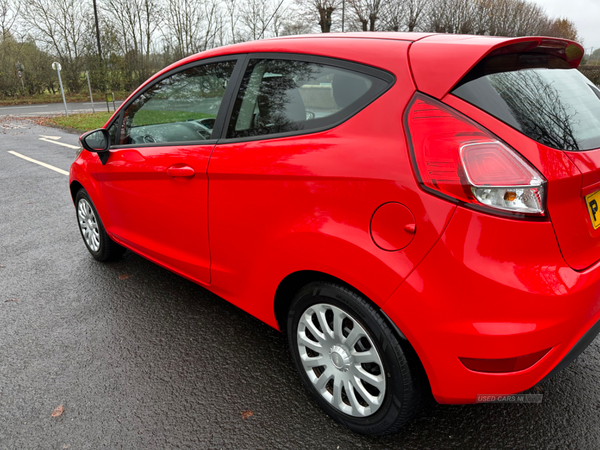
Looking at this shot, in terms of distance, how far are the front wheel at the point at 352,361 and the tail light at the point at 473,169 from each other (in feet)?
1.84

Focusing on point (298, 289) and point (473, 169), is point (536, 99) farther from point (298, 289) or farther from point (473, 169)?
point (298, 289)

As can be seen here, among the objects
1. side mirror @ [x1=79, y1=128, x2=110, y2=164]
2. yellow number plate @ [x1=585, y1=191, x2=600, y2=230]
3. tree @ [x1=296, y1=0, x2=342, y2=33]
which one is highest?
tree @ [x1=296, y1=0, x2=342, y2=33]

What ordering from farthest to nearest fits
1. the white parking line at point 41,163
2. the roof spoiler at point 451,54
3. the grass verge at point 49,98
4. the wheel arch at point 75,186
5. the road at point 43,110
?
the grass verge at point 49,98
the road at point 43,110
the white parking line at point 41,163
the wheel arch at point 75,186
the roof spoiler at point 451,54

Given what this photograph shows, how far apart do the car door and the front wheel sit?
79 cm

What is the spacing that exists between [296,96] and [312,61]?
17cm

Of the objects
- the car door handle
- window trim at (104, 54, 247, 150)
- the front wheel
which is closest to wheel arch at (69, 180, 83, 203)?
window trim at (104, 54, 247, 150)

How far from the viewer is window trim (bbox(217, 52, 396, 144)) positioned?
1687 mm

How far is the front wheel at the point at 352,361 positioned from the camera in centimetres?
171

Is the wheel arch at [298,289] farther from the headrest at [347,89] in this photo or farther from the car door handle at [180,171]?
the car door handle at [180,171]

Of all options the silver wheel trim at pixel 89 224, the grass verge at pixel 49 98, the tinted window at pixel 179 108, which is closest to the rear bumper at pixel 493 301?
the tinted window at pixel 179 108

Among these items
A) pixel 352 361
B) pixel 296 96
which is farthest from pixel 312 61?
pixel 352 361

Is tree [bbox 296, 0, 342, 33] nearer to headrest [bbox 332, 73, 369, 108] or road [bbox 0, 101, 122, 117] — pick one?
road [bbox 0, 101, 122, 117]

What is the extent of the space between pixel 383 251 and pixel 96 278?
2.86 meters

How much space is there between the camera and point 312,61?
1.97 m
